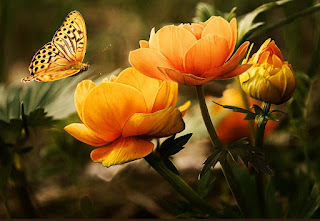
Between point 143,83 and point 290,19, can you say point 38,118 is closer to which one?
point 143,83

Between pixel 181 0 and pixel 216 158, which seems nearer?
pixel 216 158

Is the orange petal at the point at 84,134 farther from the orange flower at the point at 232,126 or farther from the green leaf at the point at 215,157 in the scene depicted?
the orange flower at the point at 232,126

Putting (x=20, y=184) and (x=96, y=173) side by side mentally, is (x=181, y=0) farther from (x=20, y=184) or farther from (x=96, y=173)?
(x=20, y=184)

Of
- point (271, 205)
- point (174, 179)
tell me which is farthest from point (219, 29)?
point (271, 205)

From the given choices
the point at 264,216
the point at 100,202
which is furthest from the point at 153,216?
the point at 264,216

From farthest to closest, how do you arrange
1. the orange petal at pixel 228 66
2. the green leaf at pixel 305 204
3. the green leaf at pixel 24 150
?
the green leaf at pixel 24 150, the green leaf at pixel 305 204, the orange petal at pixel 228 66

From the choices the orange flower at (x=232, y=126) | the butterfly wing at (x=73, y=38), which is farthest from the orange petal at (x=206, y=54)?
the orange flower at (x=232, y=126)
